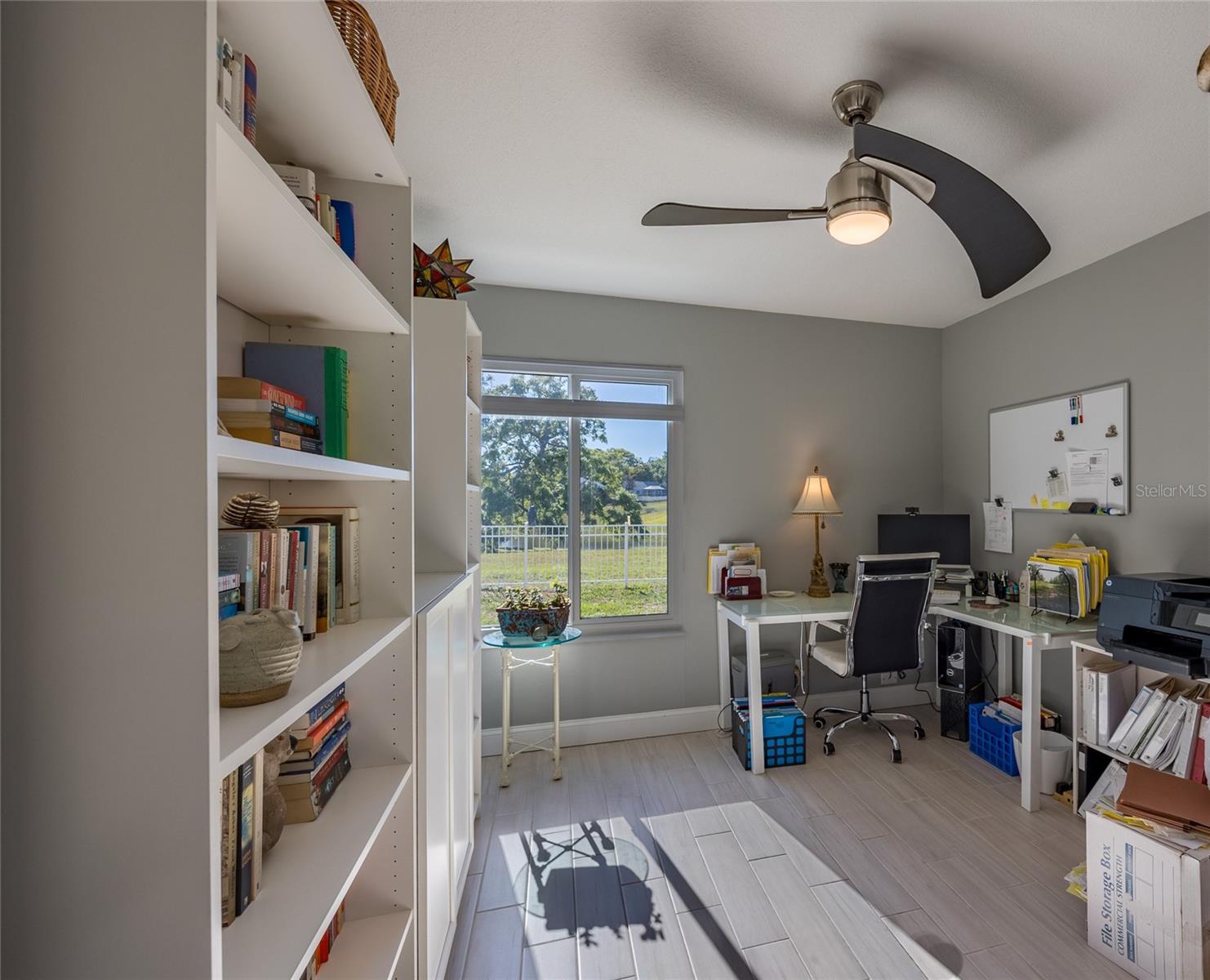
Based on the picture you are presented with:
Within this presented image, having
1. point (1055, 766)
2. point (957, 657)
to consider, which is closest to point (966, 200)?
point (1055, 766)

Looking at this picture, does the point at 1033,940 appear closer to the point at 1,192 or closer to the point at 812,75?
the point at 812,75

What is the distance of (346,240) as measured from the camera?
119 centimetres

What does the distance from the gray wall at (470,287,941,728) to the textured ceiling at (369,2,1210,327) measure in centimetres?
63

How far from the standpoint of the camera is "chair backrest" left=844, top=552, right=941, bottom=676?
2736mm

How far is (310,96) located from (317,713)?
113cm

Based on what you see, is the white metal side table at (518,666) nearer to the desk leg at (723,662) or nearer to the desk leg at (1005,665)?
the desk leg at (723,662)

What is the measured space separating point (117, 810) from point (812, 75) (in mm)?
1980

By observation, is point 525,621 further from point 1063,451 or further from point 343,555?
point 1063,451

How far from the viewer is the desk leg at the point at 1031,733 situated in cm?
240

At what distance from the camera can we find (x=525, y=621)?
2.47 metres

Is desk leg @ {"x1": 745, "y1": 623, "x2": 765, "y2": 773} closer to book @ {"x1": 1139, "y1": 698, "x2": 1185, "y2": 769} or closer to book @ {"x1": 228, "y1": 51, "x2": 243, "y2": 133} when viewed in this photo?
book @ {"x1": 1139, "y1": 698, "x2": 1185, "y2": 769}

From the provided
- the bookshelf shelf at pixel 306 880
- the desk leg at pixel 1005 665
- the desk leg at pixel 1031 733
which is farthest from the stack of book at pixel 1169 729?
the bookshelf shelf at pixel 306 880

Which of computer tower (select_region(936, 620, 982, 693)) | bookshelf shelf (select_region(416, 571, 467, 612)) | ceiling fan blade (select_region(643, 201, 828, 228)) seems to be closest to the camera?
bookshelf shelf (select_region(416, 571, 467, 612))

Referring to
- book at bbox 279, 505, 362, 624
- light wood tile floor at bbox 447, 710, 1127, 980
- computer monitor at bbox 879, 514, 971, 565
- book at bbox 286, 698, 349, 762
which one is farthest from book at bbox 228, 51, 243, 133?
computer monitor at bbox 879, 514, 971, 565
